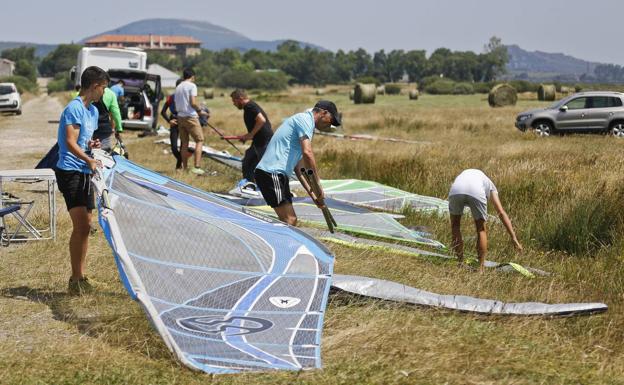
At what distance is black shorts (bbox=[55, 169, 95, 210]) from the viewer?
6.38 m

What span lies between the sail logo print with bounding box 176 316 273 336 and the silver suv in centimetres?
1941

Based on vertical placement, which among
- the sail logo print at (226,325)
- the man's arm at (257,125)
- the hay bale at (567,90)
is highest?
the man's arm at (257,125)

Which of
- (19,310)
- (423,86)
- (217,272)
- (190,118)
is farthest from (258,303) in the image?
(423,86)

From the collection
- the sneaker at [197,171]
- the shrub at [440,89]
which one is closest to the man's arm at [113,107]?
the sneaker at [197,171]

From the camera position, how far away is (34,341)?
5355 mm

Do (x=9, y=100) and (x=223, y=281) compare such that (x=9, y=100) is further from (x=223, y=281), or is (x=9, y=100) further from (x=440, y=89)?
(x=440, y=89)

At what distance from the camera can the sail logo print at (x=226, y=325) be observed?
5.14 meters

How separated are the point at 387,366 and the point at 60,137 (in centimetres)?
319

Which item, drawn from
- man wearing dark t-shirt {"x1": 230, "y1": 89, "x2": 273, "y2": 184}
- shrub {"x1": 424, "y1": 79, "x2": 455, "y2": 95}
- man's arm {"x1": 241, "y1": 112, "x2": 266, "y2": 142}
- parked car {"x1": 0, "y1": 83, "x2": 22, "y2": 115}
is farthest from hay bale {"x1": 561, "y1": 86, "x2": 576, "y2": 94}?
man's arm {"x1": 241, "y1": 112, "x2": 266, "y2": 142}

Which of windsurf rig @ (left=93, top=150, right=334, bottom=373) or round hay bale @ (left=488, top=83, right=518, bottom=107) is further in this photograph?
round hay bale @ (left=488, top=83, right=518, bottom=107)

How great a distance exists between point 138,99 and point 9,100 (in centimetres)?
1389

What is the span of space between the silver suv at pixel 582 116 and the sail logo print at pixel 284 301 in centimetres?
1890

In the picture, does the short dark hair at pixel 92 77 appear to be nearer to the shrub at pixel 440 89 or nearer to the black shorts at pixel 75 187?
the black shorts at pixel 75 187

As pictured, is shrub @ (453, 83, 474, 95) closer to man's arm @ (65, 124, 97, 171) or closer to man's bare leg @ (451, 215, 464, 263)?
man's bare leg @ (451, 215, 464, 263)
